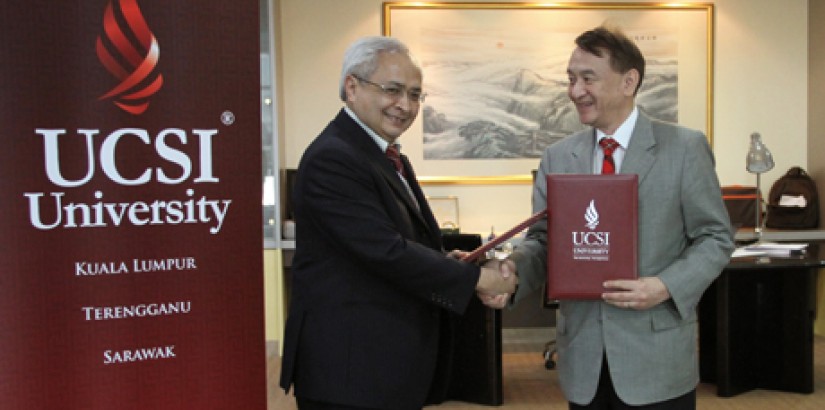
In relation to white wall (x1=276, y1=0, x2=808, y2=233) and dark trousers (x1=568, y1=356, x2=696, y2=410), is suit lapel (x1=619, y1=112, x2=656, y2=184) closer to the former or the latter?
dark trousers (x1=568, y1=356, x2=696, y2=410)

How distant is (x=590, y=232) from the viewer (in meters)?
1.74

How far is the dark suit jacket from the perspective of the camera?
162 cm

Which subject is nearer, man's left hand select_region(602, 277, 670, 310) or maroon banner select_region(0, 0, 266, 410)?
maroon banner select_region(0, 0, 266, 410)

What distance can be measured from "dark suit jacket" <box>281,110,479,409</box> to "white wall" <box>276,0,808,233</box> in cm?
357

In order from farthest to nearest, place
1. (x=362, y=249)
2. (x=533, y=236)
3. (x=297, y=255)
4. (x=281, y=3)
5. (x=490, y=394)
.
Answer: (x=281, y=3) → (x=490, y=394) → (x=533, y=236) → (x=297, y=255) → (x=362, y=249)

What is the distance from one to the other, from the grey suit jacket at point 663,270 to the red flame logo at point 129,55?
1.10 meters

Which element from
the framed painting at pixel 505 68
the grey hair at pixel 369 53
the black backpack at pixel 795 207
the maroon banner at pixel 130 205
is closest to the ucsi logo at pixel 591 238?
the grey hair at pixel 369 53

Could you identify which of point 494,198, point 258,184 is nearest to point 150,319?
point 258,184

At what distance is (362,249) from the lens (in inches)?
62.8

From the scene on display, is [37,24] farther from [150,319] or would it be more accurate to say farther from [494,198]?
[494,198]

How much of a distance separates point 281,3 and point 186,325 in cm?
390

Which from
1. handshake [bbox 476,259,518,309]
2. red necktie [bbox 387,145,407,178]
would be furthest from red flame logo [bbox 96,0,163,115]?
handshake [bbox 476,259,518,309]

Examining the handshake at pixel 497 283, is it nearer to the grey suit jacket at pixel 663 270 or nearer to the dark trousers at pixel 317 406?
the grey suit jacket at pixel 663 270

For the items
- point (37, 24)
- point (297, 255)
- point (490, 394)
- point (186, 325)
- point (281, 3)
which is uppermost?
point (281, 3)
